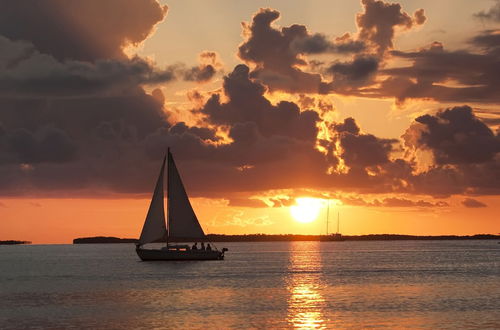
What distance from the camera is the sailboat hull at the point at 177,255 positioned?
502ft

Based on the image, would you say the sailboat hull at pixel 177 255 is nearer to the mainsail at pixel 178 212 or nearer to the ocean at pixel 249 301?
the mainsail at pixel 178 212

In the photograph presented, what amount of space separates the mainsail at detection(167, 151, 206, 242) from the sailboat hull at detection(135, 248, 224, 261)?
529 cm

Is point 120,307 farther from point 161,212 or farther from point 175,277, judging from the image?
point 161,212

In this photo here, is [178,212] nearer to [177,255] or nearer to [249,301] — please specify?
[177,255]

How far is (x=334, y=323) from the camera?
69.1 m

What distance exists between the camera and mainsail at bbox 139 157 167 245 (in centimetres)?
14550

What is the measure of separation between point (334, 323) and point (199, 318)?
1211 cm

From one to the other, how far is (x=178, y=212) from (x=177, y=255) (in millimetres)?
9879

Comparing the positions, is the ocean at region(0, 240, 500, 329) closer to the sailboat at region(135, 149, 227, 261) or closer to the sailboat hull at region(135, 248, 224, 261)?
the sailboat at region(135, 149, 227, 261)

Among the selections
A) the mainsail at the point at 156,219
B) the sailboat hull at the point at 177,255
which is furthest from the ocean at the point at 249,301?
the sailboat hull at the point at 177,255

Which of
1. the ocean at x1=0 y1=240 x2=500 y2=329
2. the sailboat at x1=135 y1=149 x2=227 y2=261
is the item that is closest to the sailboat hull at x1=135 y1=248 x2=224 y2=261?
the sailboat at x1=135 y1=149 x2=227 y2=261

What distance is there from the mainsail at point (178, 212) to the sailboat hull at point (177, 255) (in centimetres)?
529

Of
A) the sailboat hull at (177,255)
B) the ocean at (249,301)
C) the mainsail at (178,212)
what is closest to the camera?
the ocean at (249,301)

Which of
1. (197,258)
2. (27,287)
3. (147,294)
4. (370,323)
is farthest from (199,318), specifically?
(197,258)
